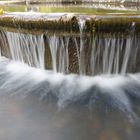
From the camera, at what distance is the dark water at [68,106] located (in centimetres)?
416

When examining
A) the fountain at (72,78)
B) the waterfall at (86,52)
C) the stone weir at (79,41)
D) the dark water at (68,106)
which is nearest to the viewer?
the dark water at (68,106)

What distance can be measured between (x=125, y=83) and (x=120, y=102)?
2.61 ft

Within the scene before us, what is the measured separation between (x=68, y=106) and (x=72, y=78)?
3.93 feet

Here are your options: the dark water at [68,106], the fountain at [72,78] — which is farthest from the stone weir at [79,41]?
the dark water at [68,106]

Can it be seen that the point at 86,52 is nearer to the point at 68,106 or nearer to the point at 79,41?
the point at 79,41

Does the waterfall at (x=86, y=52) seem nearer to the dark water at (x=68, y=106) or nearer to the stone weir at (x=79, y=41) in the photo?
the stone weir at (x=79, y=41)

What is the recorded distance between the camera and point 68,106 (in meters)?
4.88

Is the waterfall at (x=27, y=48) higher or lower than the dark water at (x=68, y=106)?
higher

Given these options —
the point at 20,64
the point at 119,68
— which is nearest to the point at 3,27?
the point at 20,64

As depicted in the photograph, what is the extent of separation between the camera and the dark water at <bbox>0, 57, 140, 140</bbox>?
416 centimetres

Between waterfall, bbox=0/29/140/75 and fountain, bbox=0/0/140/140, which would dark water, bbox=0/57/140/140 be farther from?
waterfall, bbox=0/29/140/75

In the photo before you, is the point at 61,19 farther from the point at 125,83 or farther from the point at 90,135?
the point at 90,135

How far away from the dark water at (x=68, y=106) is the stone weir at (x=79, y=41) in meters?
0.31

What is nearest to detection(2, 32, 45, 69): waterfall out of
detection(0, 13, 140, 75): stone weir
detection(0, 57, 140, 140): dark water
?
detection(0, 13, 140, 75): stone weir
